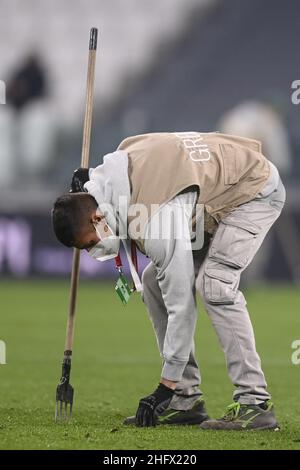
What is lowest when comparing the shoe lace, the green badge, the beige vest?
the shoe lace

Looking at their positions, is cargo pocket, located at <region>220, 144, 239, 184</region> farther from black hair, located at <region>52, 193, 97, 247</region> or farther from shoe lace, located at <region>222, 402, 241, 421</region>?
shoe lace, located at <region>222, 402, 241, 421</region>

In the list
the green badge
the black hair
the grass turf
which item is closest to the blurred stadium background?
the grass turf

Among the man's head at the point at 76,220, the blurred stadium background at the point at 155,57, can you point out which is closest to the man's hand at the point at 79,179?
the man's head at the point at 76,220

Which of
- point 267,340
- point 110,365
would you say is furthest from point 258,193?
point 267,340

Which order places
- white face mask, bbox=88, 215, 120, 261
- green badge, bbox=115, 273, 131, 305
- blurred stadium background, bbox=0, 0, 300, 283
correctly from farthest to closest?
blurred stadium background, bbox=0, 0, 300, 283 < green badge, bbox=115, 273, 131, 305 < white face mask, bbox=88, 215, 120, 261

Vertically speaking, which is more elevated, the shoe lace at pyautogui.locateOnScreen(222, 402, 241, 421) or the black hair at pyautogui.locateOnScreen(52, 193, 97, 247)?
the black hair at pyautogui.locateOnScreen(52, 193, 97, 247)

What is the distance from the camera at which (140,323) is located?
10680 millimetres

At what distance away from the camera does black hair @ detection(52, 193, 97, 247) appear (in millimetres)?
4805

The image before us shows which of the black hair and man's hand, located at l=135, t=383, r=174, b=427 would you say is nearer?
the black hair

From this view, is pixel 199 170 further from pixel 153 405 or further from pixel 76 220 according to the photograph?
pixel 153 405

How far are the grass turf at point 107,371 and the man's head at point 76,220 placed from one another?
83 cm

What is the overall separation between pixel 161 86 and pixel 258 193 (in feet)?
45.4

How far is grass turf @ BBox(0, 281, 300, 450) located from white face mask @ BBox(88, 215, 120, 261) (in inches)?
30.3

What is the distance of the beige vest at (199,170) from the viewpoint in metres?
4.86
